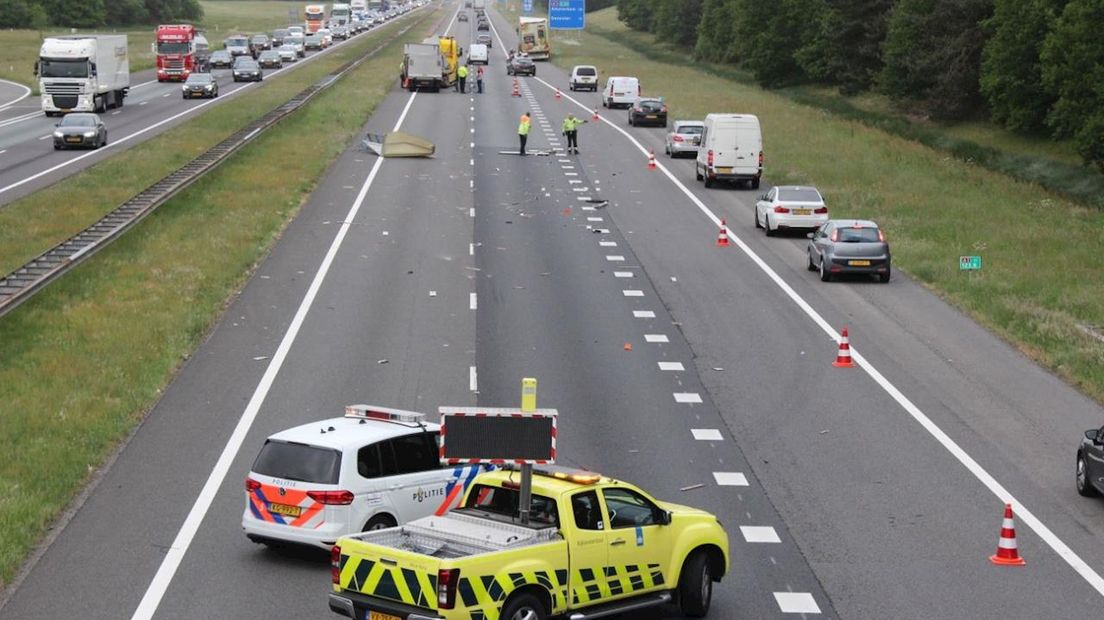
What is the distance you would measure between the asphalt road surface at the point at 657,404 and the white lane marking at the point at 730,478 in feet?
0.18

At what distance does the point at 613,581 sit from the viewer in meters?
15.4

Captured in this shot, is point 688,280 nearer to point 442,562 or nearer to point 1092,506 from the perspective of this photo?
point 1092,506

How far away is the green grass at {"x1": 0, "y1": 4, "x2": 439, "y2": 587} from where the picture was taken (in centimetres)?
2136

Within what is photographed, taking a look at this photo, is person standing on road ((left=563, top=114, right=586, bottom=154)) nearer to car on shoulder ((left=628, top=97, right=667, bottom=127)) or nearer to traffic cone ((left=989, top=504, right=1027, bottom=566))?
car on shoulder ((left=628, top=97, right=667, bottom=127))

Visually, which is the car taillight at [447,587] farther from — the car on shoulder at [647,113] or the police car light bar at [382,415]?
the car on shoulder at [647,113]

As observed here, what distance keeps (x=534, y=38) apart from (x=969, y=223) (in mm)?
85180

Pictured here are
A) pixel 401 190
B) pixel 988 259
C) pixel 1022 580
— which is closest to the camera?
pixel 1022 580

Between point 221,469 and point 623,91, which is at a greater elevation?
point 221,469

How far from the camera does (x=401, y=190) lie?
52.1 metres

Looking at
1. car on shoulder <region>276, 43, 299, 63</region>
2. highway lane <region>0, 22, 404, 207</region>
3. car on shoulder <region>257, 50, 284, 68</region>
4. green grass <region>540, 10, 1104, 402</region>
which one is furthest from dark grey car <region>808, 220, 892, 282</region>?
car on shoulder <region>276, 43, 299, 63</region>

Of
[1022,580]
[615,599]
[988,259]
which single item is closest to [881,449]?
[1022,580]

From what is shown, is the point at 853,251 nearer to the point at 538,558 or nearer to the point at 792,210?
the point at 792,210

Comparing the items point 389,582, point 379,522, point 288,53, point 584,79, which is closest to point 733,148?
point 379,522

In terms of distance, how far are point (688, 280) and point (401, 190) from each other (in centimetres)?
1686
